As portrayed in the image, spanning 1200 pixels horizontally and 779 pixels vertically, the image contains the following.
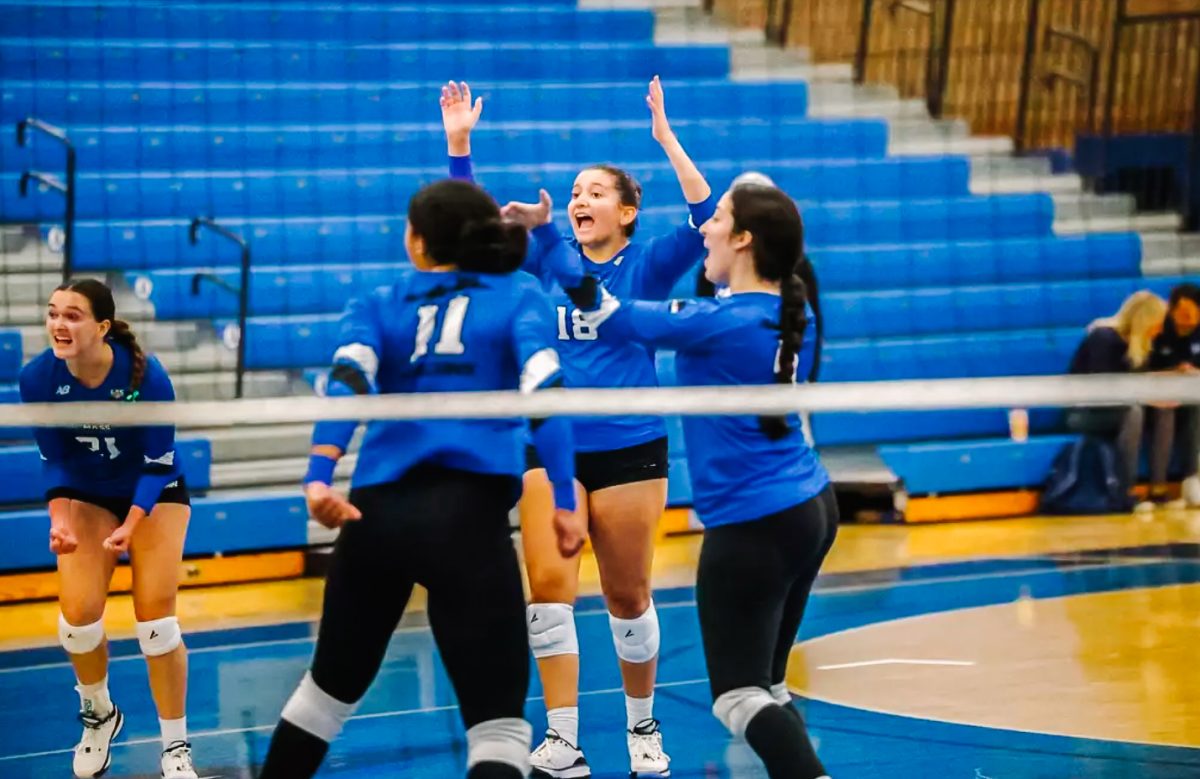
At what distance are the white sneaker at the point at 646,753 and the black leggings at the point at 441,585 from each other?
1826 mm

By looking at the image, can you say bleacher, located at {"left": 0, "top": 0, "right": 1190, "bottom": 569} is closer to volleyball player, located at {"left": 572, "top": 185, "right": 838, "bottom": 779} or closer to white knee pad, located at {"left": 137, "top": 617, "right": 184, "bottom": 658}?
white knee pad, located at {"left": 137, "top": 617, "right": 184, "bottom": 658}

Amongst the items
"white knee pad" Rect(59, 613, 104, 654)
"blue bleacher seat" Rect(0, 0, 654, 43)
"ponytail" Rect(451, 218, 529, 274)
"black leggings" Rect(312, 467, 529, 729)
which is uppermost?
"blue bleacher seat" Rect(0, 0, 654, 43)

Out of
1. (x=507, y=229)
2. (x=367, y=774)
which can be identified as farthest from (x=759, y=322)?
(x=367, y=774)

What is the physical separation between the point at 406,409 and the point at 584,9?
12148 mm

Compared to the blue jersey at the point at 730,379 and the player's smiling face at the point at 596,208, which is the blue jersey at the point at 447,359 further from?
the player's smiling face at the point at 596,208

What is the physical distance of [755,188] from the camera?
4832 mm

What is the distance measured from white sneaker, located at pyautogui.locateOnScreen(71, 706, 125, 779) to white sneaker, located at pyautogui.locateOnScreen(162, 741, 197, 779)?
34 cm

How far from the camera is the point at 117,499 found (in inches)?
243

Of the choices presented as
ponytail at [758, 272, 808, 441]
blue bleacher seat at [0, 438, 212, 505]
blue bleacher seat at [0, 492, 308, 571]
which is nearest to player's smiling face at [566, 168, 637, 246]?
ponytail at [758, 272, 808, 441]

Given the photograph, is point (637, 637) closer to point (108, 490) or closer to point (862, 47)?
point (108, 490)

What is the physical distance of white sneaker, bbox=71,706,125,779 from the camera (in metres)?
6.38

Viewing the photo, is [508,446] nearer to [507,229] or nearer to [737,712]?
[507,229]

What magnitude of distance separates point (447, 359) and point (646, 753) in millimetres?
2226

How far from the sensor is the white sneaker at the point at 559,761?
19.7 feet
